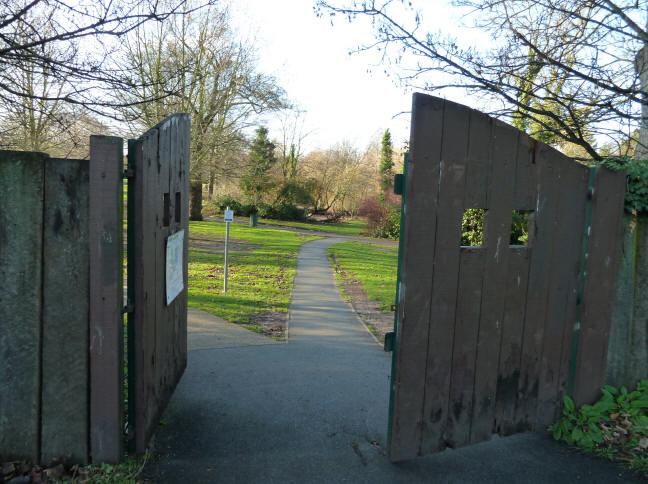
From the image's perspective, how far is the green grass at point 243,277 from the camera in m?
8.91

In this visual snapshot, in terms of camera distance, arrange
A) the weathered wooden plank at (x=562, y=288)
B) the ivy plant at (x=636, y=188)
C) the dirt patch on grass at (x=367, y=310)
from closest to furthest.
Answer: the weathered wooden plank at (x=562, y=288) → the ivy plant at (x=636, y=188) → the dirt patch on grass at (x=367, y=310)

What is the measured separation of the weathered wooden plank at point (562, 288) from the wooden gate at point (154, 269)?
117 inches

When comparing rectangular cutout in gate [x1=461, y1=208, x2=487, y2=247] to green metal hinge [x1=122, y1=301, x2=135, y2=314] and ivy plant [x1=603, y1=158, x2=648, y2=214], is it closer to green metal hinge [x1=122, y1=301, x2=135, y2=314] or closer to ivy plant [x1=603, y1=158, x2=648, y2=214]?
ivy plant [x1=603, y1=158, x2=648, y2=214]

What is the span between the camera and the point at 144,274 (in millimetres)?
3133

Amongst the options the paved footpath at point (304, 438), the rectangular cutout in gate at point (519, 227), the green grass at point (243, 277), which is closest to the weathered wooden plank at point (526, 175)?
the paved footpath at point (304, 438)

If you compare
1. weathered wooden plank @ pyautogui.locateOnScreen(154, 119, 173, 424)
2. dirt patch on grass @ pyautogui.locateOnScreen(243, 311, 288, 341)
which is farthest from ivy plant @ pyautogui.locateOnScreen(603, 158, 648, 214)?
dirt patch on grass @ pyautogui.locateOnScreen(243, 311, 288, 341)

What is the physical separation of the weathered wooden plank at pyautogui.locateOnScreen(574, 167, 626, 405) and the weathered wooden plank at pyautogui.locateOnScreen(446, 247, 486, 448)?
1.09 m

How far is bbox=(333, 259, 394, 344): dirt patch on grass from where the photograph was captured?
7934 mm

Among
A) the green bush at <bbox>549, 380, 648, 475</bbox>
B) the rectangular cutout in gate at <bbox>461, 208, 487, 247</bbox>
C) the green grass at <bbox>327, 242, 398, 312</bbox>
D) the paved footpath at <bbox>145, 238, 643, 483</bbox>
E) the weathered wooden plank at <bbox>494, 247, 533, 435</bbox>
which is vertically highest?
the rectangular cutout in gate at <bbox>461, 208, 487, 247</bbox>

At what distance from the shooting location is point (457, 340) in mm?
3344

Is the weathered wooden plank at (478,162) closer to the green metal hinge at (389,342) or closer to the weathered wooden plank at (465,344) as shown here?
the weathered wooden plank at (465,344)

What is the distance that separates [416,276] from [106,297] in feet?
6.49

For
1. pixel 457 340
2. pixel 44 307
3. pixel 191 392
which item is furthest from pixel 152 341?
pixel 457 340

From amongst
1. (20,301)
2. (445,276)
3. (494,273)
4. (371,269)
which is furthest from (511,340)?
(371,269)
